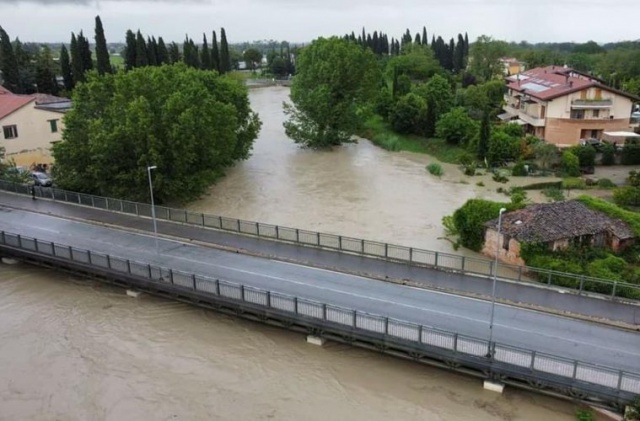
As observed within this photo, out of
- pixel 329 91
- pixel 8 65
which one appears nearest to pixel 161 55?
pixel 8 65

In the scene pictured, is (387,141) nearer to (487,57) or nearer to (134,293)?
(134,293)

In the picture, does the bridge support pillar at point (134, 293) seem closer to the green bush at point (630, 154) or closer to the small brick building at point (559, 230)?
the small brick building at point (559, 230)

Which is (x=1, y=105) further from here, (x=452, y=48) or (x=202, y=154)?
(x=452, y=48)

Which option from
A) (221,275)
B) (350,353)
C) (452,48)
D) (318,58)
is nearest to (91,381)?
(221,275)

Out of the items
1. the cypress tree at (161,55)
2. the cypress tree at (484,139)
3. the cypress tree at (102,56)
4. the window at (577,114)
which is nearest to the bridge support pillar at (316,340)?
the cypress tree at (484,139)

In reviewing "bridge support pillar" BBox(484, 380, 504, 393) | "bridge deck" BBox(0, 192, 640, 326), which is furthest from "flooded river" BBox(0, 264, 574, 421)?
"bridge deck" BBox(0, 192, 640, 326)

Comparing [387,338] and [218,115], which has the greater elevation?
[218,115]
